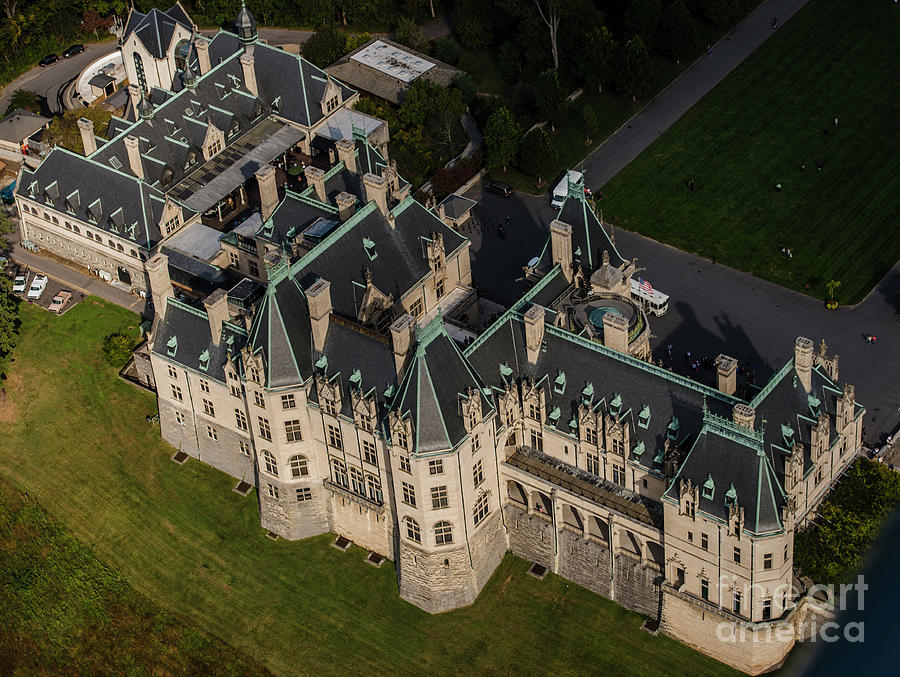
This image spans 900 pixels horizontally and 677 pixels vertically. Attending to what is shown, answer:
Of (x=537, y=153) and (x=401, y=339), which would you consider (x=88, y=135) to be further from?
(x=401, y=339)

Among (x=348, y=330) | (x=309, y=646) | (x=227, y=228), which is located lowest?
(x=309, y=646)

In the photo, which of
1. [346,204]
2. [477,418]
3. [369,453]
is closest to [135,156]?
[346,204]

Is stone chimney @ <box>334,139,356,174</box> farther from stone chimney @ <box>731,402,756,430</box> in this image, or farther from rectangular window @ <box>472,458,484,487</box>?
stone chimney @ <box>731,402,756,430</box>

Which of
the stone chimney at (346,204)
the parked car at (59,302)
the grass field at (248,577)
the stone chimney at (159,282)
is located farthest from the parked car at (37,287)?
the stone chimney at (346,204)

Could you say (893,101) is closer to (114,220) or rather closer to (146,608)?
(114,220)

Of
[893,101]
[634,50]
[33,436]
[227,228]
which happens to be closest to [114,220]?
[227,228]

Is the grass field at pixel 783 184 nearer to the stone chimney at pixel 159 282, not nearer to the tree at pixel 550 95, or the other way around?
the tree at pixel 550 95
